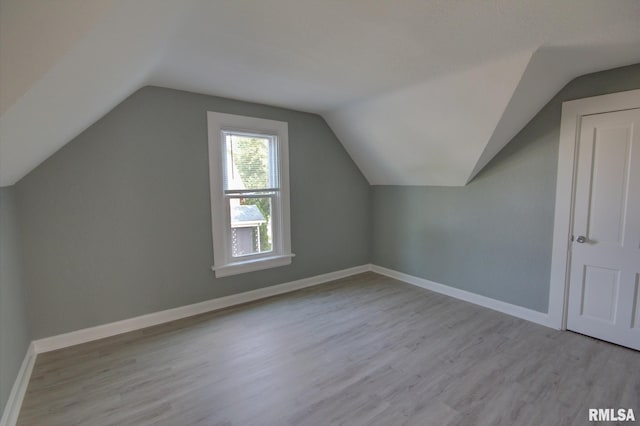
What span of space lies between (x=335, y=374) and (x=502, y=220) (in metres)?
2.38

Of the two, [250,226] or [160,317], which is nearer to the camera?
[160,317]

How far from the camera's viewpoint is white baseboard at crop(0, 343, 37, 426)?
68.1 inches

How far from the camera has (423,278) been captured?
13.3 feet

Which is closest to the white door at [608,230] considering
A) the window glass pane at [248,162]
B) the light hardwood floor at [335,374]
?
the light hardwood floor at [335,374]

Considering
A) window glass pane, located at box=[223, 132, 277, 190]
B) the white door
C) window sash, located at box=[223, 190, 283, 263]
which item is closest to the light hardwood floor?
the white door

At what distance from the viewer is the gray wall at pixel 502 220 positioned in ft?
9.17

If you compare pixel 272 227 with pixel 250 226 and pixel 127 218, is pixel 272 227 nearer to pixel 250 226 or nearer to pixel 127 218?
pixel 250 226

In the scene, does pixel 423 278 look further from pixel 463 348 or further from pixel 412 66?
pixel 412 66

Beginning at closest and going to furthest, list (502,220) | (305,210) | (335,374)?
(335,374), (502,220), (305,210)

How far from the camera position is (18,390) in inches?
→ 77.2

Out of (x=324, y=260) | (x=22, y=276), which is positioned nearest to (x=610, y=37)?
(x=324, y=260)

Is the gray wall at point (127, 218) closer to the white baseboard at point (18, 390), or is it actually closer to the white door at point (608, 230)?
the white baseboard at point (18, 390)
